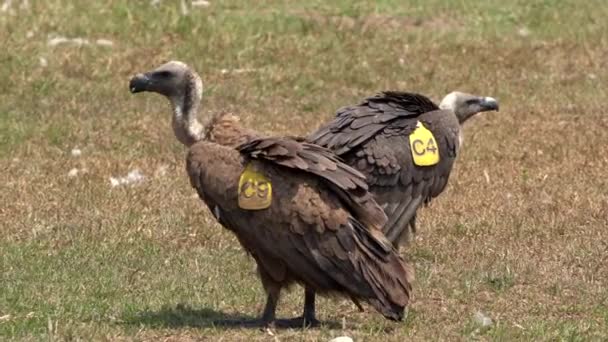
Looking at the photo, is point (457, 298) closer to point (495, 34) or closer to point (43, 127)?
point (43, 127)

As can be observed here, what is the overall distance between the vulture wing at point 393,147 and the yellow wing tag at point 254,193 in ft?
2.98

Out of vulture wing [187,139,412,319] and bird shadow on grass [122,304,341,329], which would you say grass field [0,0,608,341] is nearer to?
bird shadow on grass [122,304,341,329]

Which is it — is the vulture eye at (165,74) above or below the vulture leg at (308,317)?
above

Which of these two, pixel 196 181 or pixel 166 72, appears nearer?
pixel 196 181

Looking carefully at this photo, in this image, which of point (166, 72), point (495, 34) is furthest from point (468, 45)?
point (166, 72)

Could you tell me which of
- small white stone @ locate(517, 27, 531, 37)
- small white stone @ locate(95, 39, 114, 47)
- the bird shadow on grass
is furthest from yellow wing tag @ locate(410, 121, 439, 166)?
small white stone @ locate(517, 27, 531, 37)

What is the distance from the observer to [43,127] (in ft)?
37.1

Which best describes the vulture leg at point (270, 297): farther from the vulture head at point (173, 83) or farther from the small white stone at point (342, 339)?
the vulture head at point (173, 83)

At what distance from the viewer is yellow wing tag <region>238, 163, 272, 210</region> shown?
6.49 meters

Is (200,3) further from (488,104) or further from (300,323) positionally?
(300,323)

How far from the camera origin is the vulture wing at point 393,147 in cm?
738

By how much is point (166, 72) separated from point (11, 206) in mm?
2468

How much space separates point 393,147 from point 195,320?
58.9 inches

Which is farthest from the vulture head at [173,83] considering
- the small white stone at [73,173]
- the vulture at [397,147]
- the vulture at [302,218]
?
the small white stone at [73,173]
